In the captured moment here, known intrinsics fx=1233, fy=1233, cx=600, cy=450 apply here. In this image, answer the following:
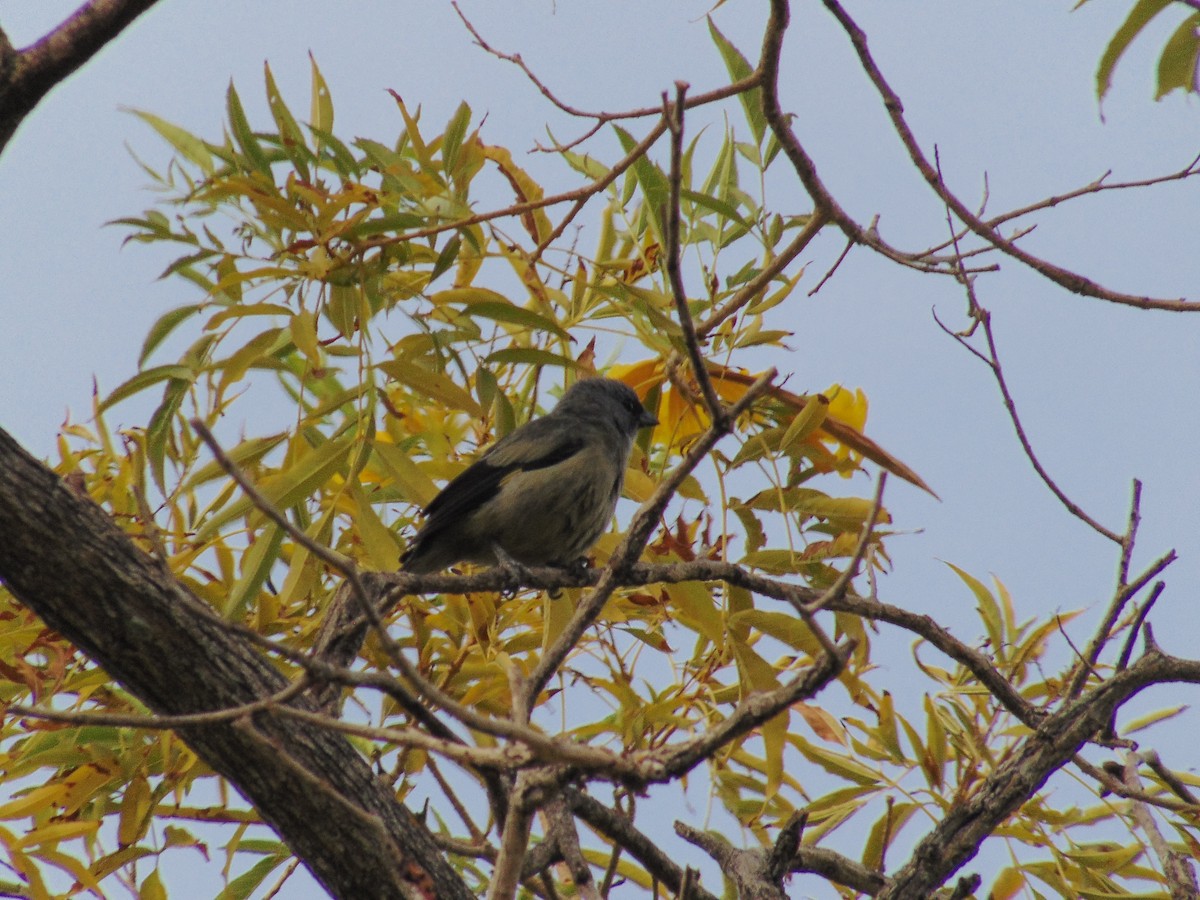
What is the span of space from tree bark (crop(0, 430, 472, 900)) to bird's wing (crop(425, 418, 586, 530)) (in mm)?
1516

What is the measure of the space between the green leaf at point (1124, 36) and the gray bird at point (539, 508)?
250 centimetres

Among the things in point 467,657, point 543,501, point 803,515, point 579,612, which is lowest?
point 579,612

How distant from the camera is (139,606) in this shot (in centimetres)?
285

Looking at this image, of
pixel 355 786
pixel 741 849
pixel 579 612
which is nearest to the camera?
pixel 579 612

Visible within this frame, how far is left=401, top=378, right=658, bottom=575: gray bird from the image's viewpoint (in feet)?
17.3

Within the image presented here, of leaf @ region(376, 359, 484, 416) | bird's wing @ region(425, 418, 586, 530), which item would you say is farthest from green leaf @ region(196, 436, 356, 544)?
bird's wing @ region(425, 418, 586, 530)

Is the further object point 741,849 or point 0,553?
point 741,849

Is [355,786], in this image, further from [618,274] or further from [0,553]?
[618,274]

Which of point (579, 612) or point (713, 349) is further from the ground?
point (713, 349)

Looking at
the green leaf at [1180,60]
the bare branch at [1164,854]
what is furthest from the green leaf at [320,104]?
the bare branch at [1164,854]

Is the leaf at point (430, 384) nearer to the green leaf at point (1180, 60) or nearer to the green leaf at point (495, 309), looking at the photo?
the green leaf at point (495, 309)

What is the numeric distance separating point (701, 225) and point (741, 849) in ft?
6.54

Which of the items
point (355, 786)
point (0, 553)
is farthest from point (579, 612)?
point (0, 553)

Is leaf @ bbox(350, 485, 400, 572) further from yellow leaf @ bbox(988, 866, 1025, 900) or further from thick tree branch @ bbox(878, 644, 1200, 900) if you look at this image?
yellow leaf @ bbox(988, 866, 1025, 900)
